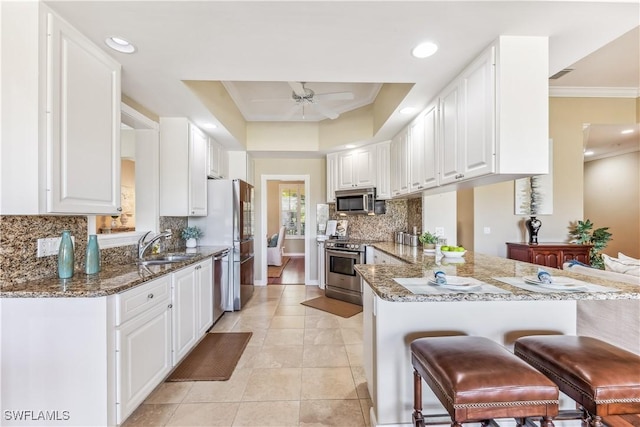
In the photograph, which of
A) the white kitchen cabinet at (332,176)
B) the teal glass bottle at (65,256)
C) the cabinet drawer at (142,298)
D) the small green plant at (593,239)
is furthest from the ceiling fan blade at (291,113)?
the small green plant at (593,239)

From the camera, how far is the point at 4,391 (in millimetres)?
1480

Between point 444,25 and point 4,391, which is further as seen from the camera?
point 444,25

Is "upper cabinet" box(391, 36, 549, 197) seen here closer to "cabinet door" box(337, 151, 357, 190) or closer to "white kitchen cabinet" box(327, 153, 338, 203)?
"cabinet door" box(337, 151, 357, 190)

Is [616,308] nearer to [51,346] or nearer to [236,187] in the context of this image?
[51,346]

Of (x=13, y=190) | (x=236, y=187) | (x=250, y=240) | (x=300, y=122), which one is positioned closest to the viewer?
(x=13, y=190)

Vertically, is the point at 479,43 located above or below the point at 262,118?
below

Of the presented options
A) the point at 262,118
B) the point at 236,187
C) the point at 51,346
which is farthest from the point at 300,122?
the point at 51,346

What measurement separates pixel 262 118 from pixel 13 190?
11.2 ft

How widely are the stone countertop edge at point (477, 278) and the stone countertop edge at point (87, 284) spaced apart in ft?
4.84

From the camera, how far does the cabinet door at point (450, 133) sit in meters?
2.16

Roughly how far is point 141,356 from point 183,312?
0.63m

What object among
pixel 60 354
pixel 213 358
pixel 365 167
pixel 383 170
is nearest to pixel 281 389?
pixel 213 358

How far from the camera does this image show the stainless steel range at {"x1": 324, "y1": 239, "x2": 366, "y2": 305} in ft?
13.4

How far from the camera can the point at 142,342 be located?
1.80 meters
